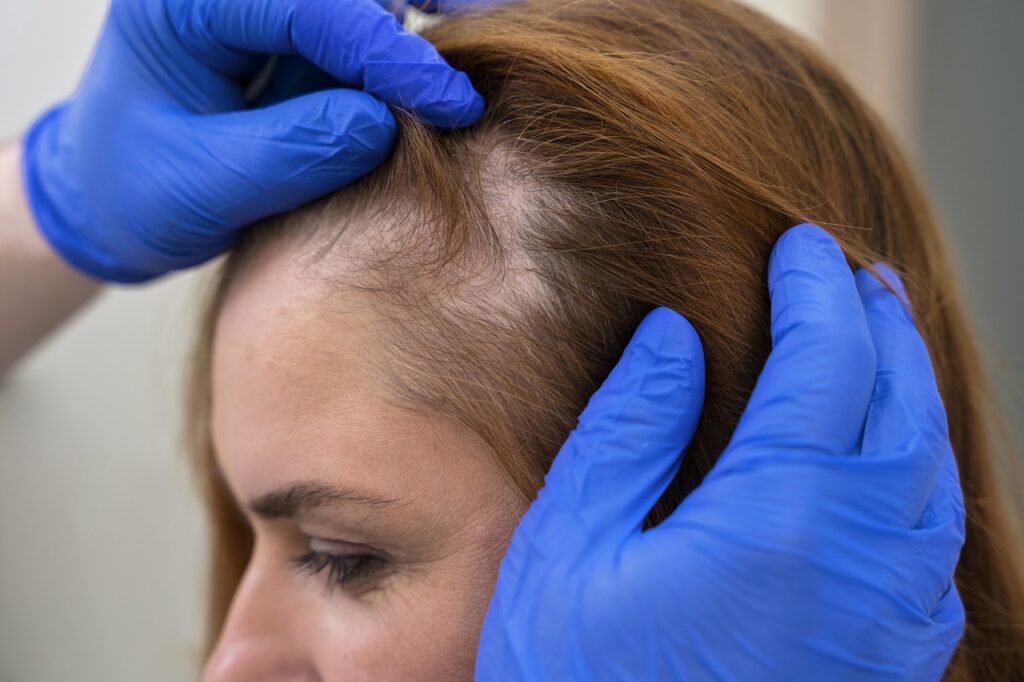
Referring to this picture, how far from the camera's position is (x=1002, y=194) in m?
1.62

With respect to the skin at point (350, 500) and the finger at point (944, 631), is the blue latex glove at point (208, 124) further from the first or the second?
the finger at point (944, 631)

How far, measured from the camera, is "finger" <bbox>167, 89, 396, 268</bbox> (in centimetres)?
74

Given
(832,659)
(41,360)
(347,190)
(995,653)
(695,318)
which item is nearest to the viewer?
(832,659)

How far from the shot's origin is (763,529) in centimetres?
56

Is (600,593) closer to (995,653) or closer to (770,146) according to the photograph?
(770,146)

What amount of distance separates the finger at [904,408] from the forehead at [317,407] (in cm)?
29

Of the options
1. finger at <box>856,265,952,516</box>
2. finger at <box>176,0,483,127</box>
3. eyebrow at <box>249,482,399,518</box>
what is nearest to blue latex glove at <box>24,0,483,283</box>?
finger at <box>176,0,483,127</box>

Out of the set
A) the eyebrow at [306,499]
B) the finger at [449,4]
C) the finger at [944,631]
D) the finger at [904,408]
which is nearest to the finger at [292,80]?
the finger at [449,4]

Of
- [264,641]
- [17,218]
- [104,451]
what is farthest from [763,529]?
[104,451]

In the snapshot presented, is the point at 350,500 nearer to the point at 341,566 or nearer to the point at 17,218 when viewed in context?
the point at 341,566

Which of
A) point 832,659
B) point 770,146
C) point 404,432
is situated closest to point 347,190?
point 404,432

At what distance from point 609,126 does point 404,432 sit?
291mm

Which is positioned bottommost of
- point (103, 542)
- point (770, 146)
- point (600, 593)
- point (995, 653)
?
point (103, 542)

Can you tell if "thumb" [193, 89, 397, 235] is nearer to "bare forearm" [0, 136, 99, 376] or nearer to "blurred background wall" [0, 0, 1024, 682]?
"bare forearm" [0, 136, 99, 376]
